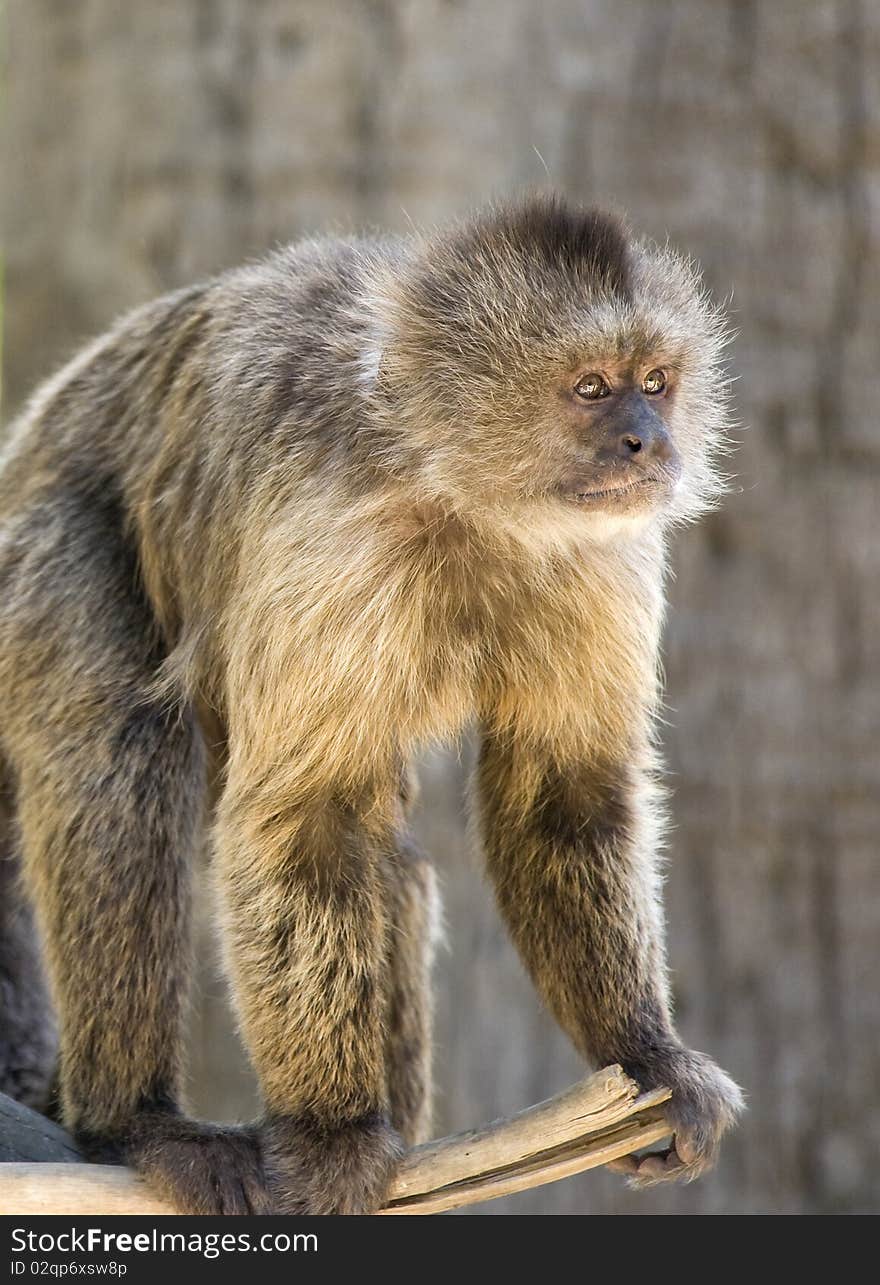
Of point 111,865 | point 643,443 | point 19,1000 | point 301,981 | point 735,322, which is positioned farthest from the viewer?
point 735,322

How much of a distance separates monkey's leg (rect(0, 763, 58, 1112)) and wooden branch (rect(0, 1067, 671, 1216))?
1016 millimetres

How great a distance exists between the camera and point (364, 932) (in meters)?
4.89

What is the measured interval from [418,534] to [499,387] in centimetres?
48

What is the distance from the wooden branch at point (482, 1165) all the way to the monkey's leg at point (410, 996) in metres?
0.81

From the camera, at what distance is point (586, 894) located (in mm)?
5195

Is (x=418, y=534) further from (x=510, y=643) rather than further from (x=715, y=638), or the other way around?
(x=715, y=638)

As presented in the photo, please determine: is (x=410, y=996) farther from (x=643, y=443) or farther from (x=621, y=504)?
(x=643, y=443)

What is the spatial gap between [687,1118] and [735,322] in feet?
11.4

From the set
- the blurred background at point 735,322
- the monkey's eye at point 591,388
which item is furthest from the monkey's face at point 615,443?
the blurred background at point 735,322

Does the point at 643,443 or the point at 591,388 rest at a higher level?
the point at 591,388

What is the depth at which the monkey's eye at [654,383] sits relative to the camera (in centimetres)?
470

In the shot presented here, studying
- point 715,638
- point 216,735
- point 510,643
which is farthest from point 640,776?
point 715,638

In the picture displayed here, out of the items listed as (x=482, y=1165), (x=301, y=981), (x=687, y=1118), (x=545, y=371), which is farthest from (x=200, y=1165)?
(x=545, y=371)
